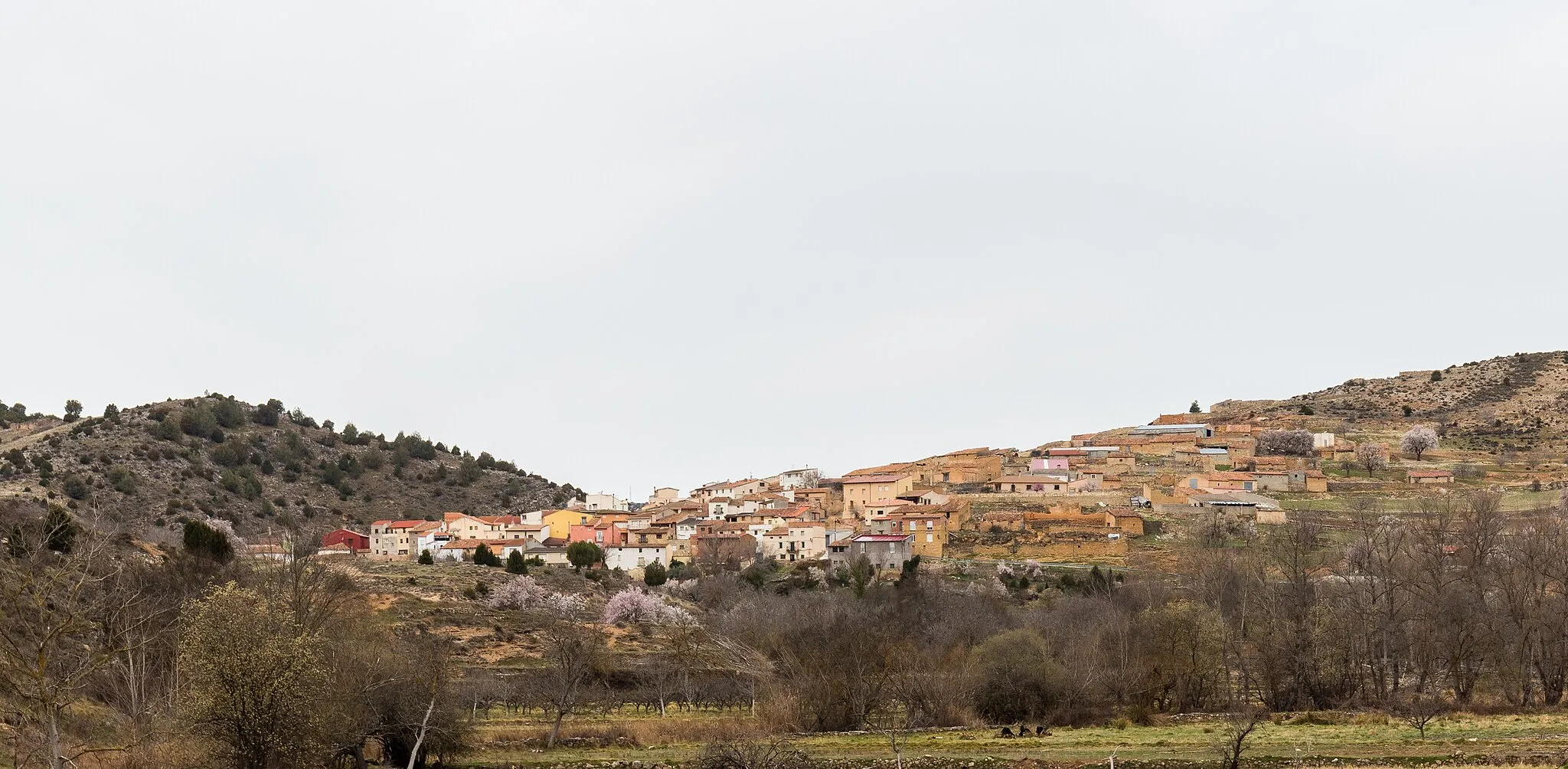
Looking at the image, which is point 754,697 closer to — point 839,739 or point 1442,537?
point 839,739

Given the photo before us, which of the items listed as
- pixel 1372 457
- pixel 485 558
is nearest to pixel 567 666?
pixel 485 558

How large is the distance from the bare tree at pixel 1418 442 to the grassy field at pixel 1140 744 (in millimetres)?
67697

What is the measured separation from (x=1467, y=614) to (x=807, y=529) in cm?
4825

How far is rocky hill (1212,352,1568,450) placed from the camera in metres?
108

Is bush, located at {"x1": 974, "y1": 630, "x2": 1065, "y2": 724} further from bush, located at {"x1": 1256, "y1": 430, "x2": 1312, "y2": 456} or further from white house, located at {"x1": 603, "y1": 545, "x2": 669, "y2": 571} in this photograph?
bush, located at {"x1": 1256, "y1": 430, "x2": 1312, "y2": 456}

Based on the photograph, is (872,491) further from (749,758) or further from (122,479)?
(749,758)

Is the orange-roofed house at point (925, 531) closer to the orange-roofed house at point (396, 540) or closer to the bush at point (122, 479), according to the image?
the orange-roofed house at point (396, 540)

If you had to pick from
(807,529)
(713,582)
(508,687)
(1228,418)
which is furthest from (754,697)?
(1228,418)

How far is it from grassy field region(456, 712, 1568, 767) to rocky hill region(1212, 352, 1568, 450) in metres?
77.1

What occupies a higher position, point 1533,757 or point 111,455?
point 111,455

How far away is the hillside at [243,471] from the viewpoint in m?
89.8

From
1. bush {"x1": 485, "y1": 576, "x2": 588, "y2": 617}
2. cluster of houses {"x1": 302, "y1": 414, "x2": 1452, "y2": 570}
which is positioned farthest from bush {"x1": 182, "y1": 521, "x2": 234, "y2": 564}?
cluster of houses {"x1": 302, "y1": 414, "x2": 1452, "y2": 570}

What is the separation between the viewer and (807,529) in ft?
285

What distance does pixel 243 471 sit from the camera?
354 ft
